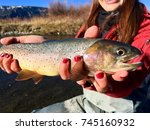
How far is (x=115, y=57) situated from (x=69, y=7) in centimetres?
1512

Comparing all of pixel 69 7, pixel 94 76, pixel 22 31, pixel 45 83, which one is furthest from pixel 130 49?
pixel 69 7

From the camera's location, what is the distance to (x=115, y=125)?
2.27m

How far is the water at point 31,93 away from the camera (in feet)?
12.6

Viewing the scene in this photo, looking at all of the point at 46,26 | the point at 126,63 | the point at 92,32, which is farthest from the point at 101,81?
the point at 46,26

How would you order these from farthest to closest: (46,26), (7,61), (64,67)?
(46,26)
(7,61)
(64,67)

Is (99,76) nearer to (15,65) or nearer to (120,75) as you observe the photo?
(120,75)

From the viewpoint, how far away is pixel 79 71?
1691 millimetres

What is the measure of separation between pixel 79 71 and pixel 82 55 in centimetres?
9

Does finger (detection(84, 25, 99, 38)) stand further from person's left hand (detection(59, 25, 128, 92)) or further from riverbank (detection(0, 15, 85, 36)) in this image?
riverbank (detection(0, 15, 85, 36))

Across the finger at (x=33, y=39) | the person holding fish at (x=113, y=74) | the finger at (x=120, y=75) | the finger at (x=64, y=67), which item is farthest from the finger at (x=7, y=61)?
the finger at (x=120, y=75)

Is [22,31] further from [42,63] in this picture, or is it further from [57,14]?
[42,63]

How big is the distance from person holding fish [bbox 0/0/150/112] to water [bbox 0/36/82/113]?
5.07ft

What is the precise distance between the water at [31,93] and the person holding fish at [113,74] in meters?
1.54

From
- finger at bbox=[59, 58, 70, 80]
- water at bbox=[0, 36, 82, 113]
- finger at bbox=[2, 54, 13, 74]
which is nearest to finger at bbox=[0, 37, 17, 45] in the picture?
finger at bbox=[2, 54, 13, 74]
